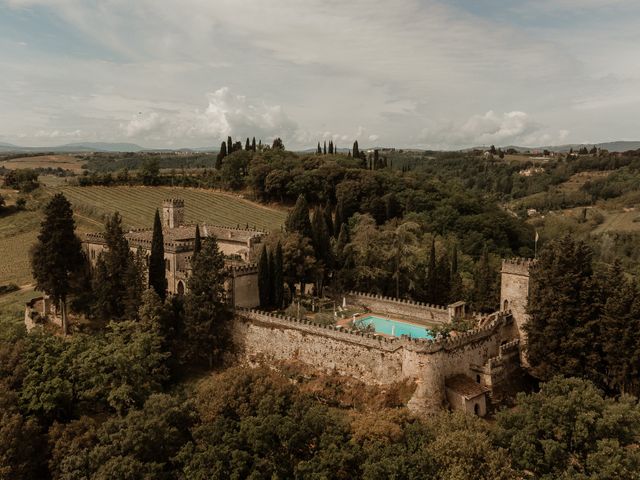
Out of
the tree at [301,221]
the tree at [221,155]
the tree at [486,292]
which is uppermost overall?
the tree at [221,155]

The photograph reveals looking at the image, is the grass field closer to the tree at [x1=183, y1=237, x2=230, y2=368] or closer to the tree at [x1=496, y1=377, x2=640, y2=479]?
the tree at [x1=183, y1=237, x2=230, y2=368]

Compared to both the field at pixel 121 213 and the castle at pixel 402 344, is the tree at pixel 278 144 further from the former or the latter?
the castle at pixel 402 344

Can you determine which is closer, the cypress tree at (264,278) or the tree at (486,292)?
the cypress tree at (264,278)

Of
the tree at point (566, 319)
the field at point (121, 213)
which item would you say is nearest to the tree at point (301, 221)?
the field at point (121, 213)

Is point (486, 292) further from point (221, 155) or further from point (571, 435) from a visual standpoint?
point (221, 155)

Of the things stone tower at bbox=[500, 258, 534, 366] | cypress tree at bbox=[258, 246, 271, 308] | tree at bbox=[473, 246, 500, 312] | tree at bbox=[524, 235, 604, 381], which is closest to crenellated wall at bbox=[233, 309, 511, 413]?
stone tower at bbox=[500, 258, 534, 366]
